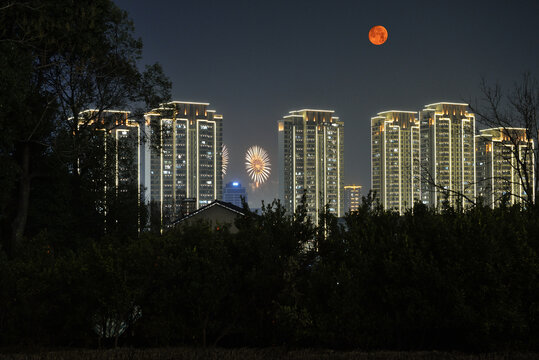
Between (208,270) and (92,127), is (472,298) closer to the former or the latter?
(208,270)

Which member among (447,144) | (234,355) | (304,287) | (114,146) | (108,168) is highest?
(447,144)

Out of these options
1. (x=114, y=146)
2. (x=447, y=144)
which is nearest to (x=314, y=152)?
(x=447, y=144)

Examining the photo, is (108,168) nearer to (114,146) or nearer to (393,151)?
(114,146)

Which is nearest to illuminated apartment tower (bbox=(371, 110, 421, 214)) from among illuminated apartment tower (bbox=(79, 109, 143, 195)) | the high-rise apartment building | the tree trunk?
illuminated apartment tower (bbox=(79, 109, 143, 195))

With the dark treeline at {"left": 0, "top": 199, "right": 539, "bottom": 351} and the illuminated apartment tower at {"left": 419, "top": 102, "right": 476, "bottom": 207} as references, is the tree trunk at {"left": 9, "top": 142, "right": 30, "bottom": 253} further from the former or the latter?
the illuminated apartment tower at {"left": 419, "top": 102, "right": 476, "bottom": 207}

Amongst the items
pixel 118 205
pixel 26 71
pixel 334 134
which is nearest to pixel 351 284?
pixel 26 71

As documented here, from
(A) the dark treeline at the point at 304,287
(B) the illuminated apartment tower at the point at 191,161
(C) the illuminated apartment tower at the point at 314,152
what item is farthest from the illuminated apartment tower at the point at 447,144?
(A) the dark treeline at the point at 304,287

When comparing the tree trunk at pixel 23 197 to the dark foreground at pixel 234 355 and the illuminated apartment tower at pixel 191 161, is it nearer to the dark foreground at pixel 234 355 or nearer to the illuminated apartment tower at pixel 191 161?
the dark foreground at pixel 234 355
